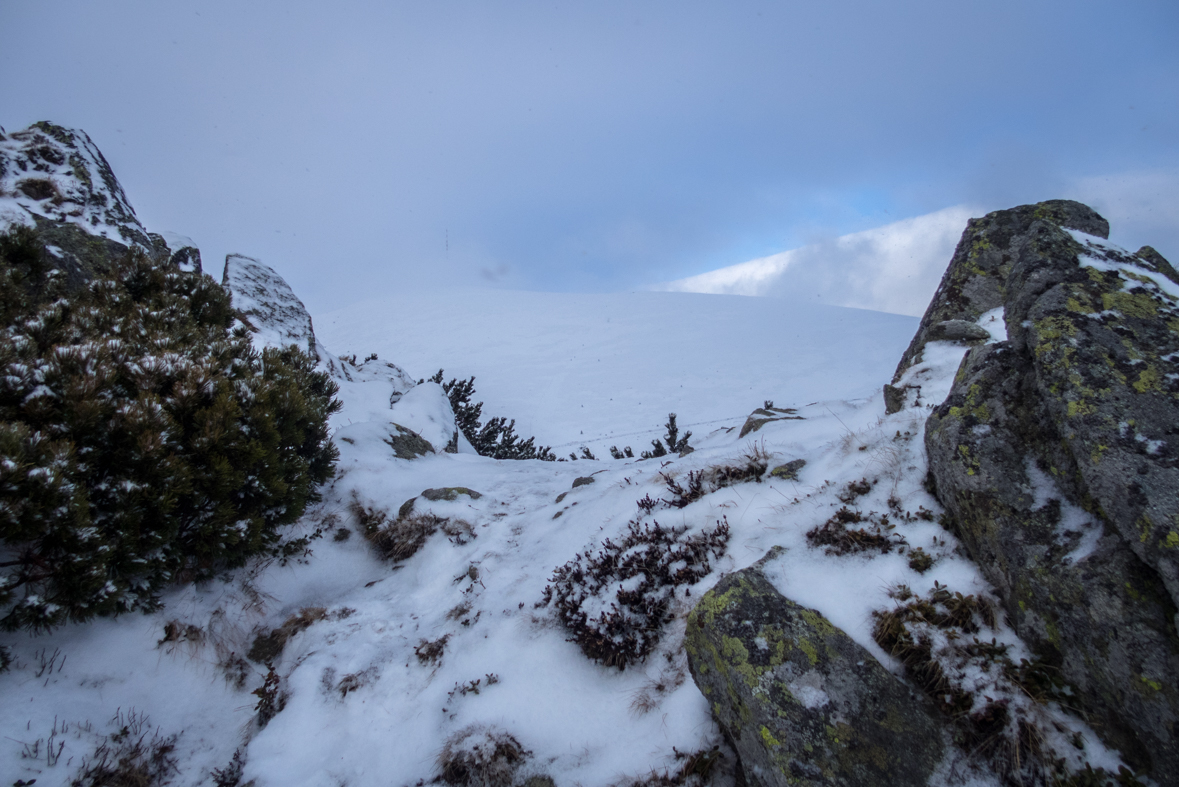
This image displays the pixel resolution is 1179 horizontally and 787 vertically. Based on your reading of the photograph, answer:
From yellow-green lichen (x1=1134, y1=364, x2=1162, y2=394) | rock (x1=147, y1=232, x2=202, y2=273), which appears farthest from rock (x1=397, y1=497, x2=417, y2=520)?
rock (x1=147, y1=232, x2=202, y2=273)

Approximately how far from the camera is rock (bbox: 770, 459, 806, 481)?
4.25 meters

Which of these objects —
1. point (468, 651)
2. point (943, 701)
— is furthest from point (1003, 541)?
point (468, 651)

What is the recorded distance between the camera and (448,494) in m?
6.12

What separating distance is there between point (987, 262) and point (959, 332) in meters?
1.16

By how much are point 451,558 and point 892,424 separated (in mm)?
4299

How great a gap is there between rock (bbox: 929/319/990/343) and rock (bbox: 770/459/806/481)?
8.03 ft

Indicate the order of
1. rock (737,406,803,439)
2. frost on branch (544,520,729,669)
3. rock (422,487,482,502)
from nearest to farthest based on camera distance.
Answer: frost on branch (544,520,729,669), rock (422,487,482,502), rock (737,406,803,439)

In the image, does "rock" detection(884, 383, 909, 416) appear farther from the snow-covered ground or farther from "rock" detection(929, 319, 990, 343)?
"rock" detection(929, 319, 990, 343)

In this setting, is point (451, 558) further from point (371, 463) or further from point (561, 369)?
point (561, 369)

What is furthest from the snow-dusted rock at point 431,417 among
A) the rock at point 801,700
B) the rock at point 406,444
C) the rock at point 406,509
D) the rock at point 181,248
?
the rock at point 801,700

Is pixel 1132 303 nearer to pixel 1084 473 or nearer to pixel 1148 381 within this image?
pixel 1148 381

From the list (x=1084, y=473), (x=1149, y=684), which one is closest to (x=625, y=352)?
(x=1084, y=473)

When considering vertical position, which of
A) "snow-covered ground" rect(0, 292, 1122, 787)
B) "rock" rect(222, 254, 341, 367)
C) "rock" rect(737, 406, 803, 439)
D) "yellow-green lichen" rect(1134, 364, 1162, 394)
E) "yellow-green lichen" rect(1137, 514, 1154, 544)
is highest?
"rock" rect(222, 254, 341, 367)

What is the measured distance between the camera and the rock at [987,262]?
18.3 feet
